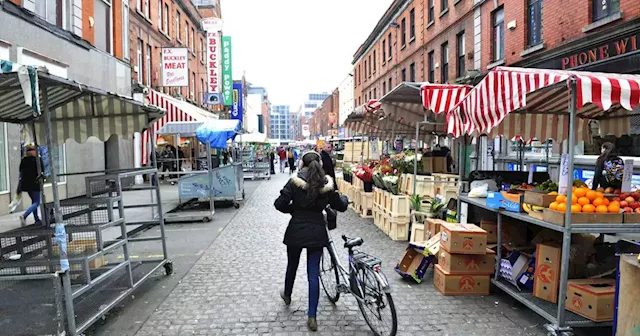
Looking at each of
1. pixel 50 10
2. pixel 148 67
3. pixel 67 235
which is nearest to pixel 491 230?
pixel 67 235

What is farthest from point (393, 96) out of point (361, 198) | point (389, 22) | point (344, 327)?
point (389, 22)

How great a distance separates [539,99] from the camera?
19.2 feet

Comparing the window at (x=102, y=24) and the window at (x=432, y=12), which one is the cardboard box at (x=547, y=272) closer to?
the window at (x=102, y=24)

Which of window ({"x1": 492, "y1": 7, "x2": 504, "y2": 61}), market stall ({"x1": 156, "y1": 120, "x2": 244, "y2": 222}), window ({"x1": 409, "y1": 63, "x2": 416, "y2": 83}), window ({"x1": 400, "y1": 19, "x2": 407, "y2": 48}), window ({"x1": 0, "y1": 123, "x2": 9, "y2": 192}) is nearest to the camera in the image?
window ({"x1": 0, "y1": 123, "x2": 9, "y2": 192})

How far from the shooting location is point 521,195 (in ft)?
16.7

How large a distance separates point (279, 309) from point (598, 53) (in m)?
10.3

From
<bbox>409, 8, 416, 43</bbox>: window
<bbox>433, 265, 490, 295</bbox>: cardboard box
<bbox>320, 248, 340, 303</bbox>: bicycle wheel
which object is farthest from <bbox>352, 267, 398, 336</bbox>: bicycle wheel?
<bbox>409, 8, 416, 43</bbox>: window

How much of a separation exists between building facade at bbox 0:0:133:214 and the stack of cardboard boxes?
717 cm

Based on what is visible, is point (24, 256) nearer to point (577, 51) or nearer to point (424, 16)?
point (577, 51)

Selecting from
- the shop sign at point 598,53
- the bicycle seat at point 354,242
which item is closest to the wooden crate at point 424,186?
the bicycle seat at point 354,242

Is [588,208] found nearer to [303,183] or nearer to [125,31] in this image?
[303,183]

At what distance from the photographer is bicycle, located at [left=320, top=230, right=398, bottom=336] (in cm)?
400

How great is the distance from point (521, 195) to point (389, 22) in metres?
29.1

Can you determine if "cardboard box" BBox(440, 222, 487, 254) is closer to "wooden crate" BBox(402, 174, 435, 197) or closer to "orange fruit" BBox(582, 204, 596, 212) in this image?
"orange fruit" BBox(582, 204, 596, 212)
